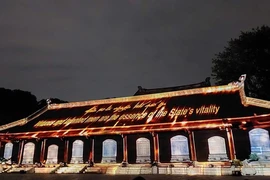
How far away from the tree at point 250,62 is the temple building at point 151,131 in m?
13.8

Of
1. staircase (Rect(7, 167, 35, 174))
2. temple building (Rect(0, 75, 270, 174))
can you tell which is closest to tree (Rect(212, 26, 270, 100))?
temple building (Rect(0, 75, 270, 174))

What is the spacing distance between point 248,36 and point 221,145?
21544 mm

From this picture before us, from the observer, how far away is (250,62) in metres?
32.5

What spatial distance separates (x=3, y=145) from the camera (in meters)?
24.8

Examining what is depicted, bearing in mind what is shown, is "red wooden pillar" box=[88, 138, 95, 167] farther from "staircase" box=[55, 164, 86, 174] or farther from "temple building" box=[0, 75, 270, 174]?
"staircase" box=[55, 164, 86, 174]

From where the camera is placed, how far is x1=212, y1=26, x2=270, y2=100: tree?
3147 cm

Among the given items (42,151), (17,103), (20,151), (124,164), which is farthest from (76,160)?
(17,103)

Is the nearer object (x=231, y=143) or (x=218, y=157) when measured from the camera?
(x=231, y=143)

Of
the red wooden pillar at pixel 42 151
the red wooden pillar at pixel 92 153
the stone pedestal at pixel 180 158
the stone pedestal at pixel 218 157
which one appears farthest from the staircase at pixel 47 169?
the stone pedestal at pixel 218 157

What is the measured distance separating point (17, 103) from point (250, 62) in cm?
A: 4312

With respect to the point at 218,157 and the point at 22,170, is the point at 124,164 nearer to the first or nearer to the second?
the point at 218,157

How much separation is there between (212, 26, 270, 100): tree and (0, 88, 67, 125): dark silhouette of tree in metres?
31.6

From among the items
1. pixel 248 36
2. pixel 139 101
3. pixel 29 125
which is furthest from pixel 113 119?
pixel 248 36

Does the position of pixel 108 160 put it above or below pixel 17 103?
below
